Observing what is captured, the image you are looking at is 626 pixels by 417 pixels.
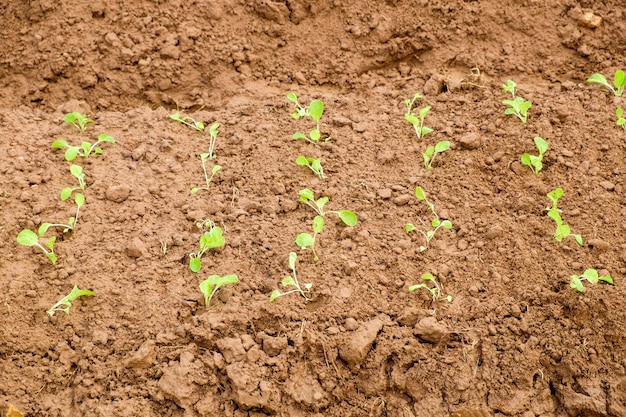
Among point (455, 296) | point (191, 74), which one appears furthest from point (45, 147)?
point (455, 296)

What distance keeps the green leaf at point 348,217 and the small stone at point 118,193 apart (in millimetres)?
984

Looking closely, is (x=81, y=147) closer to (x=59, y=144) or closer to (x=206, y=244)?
(x=59, y=144)

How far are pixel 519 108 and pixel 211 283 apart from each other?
5.65 ft

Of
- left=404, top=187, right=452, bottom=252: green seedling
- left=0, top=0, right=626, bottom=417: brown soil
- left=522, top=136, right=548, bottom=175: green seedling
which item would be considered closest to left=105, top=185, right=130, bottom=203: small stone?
left=0, top=0, right=626, bottom=417: brown soil

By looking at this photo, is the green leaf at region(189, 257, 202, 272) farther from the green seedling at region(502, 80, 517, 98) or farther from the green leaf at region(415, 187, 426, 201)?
the green seedling at region(502, 80, 517, 98)

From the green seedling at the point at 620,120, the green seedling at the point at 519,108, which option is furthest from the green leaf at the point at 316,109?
the green seedling at the point at 620,120

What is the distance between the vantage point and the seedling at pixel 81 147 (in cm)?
292

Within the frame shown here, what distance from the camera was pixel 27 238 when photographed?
2.51 m

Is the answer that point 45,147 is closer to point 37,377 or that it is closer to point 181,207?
point 181,207

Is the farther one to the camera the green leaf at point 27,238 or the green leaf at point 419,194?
→ the green leaf at point 419,194

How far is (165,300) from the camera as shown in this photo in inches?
95.7

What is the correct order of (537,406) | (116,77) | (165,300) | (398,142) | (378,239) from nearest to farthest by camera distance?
(537,406)
(165,300)
(378,239)
(398,142)
(116,77)

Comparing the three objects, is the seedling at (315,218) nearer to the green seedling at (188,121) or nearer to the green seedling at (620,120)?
the green seedling at (188,121)

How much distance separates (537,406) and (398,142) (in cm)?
138
